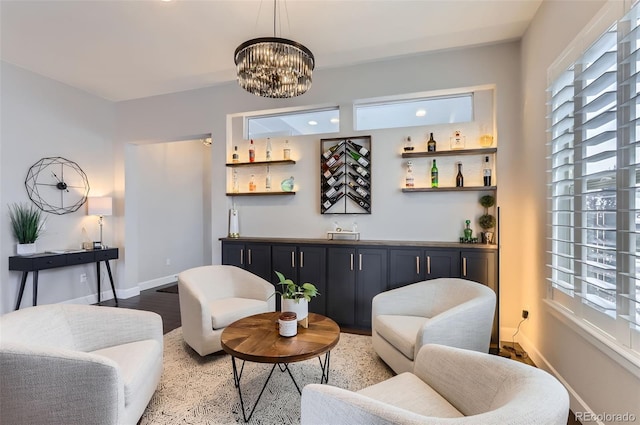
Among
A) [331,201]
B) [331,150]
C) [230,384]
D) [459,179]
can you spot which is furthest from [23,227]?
[459,179]

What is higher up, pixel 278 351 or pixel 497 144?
pixel 497 144

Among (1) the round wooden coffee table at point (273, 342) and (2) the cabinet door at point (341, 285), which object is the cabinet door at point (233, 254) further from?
(1) the round wooden coffee table at point (273, 342)

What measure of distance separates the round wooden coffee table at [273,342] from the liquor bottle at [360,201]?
1.74 meters

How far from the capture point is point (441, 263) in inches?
131

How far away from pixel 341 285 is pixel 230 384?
1.62 metres

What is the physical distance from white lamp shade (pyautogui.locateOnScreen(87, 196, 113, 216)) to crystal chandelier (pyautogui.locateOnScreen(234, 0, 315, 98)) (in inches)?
136

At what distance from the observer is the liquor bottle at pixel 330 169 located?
3.99 m

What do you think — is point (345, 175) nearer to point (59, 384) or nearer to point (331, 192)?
point (331, 192)

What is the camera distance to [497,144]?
3418 millimetres

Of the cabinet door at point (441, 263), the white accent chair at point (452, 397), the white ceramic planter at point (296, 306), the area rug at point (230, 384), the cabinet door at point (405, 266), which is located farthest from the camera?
the cabinet door at point (405, 266)

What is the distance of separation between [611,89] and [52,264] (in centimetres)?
563

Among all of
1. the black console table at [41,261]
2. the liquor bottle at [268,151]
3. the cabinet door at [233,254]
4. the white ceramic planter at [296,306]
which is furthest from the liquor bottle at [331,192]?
the black console table at [41,261]

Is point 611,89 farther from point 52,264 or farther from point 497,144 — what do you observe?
point 52,264

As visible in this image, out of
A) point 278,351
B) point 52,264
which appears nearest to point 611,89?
point 278,351
